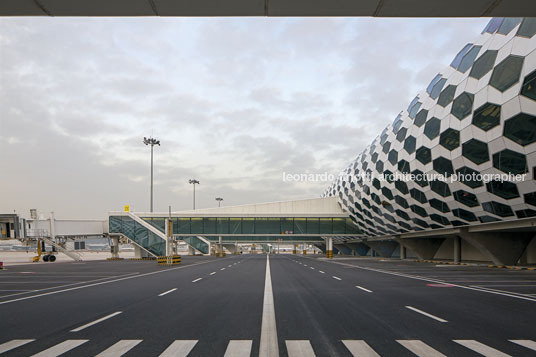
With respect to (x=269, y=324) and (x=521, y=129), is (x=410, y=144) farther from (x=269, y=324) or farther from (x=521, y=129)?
(x=269, y=324)

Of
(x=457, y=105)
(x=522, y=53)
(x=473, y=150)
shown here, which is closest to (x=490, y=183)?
(x=473, y=150)

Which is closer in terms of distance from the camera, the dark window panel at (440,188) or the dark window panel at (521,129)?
the dark window panel at (521,129)

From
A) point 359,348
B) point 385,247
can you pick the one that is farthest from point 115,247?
point 359,348

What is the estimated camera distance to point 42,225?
5291cm

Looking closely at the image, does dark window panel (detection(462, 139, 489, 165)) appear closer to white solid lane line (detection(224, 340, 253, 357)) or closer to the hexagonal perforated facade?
the hexagonal perforated facade

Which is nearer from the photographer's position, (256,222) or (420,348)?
(420,348)

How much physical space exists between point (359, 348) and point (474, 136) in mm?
25208

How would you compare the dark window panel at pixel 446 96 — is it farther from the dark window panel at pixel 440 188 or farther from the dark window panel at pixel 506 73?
the dark window panel at pixel 440 188

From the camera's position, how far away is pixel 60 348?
6.36 metres

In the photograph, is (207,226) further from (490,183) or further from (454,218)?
(490,183)

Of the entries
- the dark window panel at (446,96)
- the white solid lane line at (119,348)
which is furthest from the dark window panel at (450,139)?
the white solid lane line at (119,348)

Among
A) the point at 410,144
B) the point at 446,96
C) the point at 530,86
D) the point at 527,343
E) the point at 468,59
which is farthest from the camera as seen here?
the point at 410,144

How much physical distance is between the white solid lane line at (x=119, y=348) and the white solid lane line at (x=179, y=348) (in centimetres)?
61
